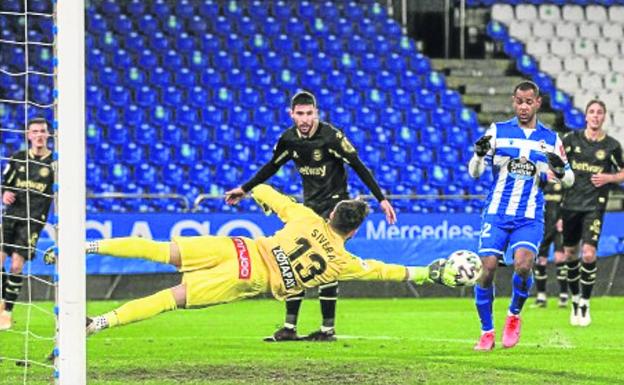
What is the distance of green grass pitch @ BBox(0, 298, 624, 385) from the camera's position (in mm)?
9766

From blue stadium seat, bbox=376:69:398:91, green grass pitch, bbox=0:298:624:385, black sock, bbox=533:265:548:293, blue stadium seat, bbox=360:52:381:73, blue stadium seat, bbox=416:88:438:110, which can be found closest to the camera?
green grass pitch, bbox=0:298:624:385

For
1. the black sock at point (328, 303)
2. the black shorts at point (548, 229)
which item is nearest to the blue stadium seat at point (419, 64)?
Result: the black shorts at point (548, 229)

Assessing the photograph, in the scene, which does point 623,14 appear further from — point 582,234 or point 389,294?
point 582,234

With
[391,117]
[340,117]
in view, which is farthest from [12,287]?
[391,117]

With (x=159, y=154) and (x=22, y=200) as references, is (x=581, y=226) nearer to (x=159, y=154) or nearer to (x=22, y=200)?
(x=22, y=200)

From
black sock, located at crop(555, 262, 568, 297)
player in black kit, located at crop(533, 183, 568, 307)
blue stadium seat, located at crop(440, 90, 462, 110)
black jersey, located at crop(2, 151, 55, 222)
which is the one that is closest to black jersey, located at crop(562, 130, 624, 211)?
player in black kit, located at crop(533, 183, 568, 307)

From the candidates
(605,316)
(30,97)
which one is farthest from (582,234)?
(30,97)

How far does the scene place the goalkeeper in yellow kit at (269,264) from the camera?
30.7 ft

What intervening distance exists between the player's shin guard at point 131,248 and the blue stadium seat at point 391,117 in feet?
55.5

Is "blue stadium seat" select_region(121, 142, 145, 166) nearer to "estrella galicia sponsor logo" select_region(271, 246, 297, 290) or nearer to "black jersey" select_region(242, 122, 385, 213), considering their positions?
"black jersey" select_region(242, 122, 385, 213)

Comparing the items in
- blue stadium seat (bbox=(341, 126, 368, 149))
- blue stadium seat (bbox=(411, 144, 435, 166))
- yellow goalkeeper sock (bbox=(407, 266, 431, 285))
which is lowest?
yellow goalkeeper sock (bbox=(407, 266, 431, 285))

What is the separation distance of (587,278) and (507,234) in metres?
3.87

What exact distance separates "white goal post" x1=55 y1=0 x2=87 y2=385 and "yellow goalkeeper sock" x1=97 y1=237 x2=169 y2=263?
130 centimetres

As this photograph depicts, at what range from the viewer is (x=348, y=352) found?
11711mm
